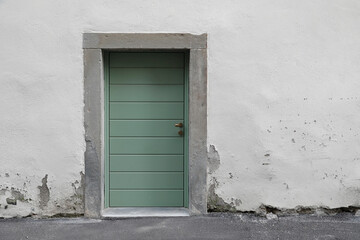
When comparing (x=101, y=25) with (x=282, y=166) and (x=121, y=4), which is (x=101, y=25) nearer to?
(x=121, y=4)

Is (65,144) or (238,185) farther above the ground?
(65,144)

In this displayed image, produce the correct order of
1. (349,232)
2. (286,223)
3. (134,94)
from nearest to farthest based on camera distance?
(349,232), (286,223), (134,94)

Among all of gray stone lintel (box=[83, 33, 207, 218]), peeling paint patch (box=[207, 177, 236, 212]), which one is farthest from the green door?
peeling paint patch (box=[207, 177, 236, 212])

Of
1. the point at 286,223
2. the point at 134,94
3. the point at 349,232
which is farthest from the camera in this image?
the point at 134,94

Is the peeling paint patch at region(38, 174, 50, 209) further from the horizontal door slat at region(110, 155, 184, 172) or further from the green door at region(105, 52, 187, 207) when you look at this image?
the horizontal door slat at region(110, 155, 184, 172)

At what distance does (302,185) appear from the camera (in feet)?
14.2

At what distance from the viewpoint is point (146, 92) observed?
452cm

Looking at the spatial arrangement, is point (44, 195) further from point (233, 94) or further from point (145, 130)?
point (233, 94)

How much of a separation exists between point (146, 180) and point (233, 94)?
1505mm

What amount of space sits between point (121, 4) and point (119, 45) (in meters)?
0.47

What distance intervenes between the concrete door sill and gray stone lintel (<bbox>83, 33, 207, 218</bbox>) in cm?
6

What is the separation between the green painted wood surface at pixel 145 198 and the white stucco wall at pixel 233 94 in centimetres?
48

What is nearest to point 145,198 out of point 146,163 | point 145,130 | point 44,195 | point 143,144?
point 146,163

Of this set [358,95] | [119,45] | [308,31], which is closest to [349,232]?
[358,95]
